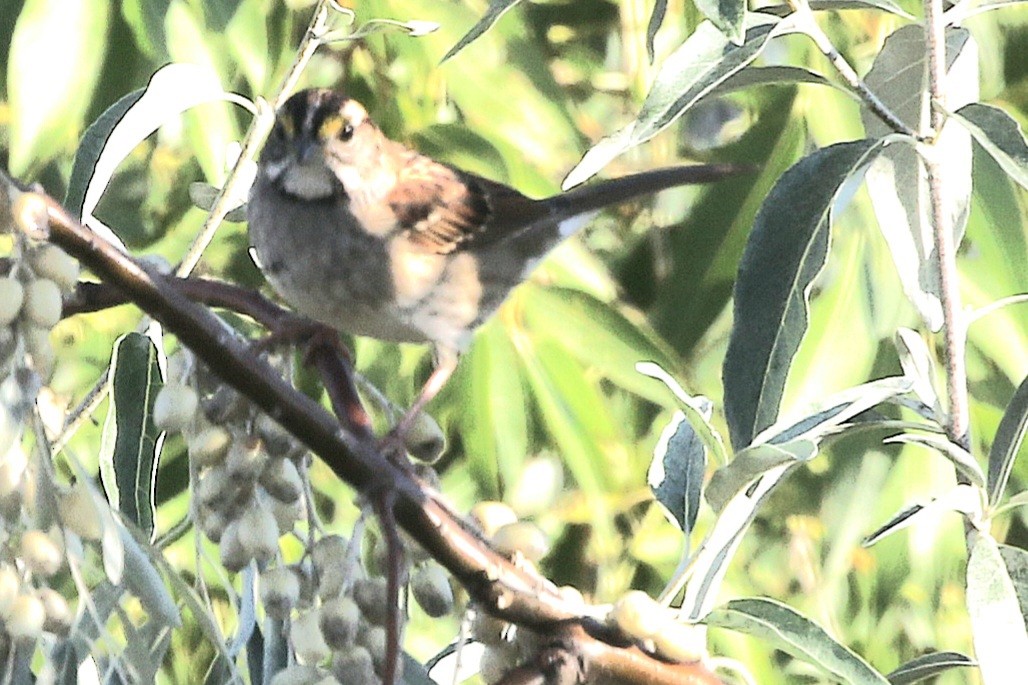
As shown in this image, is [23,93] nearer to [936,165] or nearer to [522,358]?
[522,358]

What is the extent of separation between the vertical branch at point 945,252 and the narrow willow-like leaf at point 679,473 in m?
0.20

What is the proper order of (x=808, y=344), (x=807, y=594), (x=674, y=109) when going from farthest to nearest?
(x=807, y=594) < (x=808, y=344) < (x=674, y=109)

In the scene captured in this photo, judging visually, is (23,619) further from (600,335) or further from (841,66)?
(600,335)

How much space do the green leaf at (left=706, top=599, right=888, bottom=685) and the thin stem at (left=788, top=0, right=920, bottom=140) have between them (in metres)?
0.38

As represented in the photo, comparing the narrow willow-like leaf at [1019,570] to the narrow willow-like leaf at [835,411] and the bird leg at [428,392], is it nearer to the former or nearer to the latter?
the narrow willow-like leaf at [835,411]

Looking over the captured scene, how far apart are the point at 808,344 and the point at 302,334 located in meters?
0.94

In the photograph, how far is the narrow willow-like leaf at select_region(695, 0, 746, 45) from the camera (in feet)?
3.16

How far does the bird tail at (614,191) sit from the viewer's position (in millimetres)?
1980

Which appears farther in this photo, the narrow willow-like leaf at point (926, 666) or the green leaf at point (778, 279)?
the narrow willow-like leaf at point (926, 666)

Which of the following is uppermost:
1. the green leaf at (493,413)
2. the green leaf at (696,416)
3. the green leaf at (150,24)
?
the green leaf at (150,24)


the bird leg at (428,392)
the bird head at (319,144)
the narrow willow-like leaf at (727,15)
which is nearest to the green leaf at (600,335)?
the bird leg at (428,392)

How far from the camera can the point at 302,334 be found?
119 cm

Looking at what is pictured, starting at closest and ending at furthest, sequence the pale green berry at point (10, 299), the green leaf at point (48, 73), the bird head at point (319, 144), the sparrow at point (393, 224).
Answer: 1. the pale green berry at point (10, 299)
2. the green leaf at point (48, 73)
3. the sparrow at point (393, 224)
4. the bird head at point (319, 144)

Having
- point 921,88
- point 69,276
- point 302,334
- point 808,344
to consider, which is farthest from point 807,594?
point 69,276
